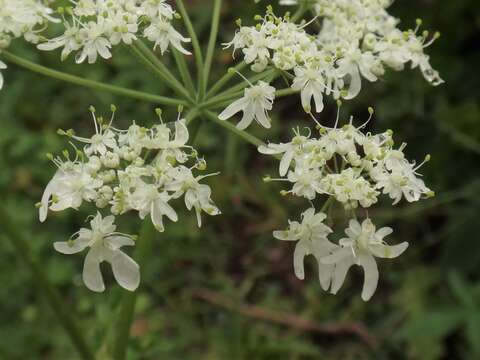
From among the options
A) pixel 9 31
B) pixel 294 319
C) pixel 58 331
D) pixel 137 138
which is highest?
pixel 9 31

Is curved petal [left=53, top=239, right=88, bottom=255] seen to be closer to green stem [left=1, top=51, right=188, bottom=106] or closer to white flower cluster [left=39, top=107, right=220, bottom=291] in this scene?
white flower cluster [left=39, top=107, right=220, bottom=291]

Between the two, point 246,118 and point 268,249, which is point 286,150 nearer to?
point 246,118

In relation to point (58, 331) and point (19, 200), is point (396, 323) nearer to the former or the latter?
point (58, 331)

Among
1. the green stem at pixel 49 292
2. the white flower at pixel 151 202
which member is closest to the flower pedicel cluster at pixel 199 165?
the white flower at pixel 151 202

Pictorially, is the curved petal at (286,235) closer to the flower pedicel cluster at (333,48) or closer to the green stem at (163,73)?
the flower pedicel cluster at (333,48)

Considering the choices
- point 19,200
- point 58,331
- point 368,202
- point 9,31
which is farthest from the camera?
point 19,200

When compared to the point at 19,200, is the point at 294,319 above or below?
below

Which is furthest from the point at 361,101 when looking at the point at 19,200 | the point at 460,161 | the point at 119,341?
the point at 119,341
